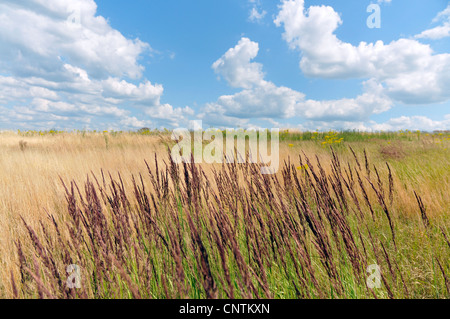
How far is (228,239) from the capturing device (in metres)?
1.27

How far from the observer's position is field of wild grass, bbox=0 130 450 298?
1211mm

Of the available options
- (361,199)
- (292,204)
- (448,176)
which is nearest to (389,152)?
(448,176)

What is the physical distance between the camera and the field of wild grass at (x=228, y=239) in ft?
3.97

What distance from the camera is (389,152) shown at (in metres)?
6.88

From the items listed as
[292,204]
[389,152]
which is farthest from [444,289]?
[389,152]

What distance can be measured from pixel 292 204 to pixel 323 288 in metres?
0.89

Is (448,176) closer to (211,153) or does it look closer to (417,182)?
(417,182)

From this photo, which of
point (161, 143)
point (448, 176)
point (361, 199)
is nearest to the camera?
point (361, 199)

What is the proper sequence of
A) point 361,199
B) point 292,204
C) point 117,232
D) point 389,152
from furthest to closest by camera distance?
point 389,152 < point 361,199 < point 292,204 < point 117,232

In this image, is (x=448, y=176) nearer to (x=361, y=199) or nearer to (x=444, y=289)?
(x=361, y=199)
